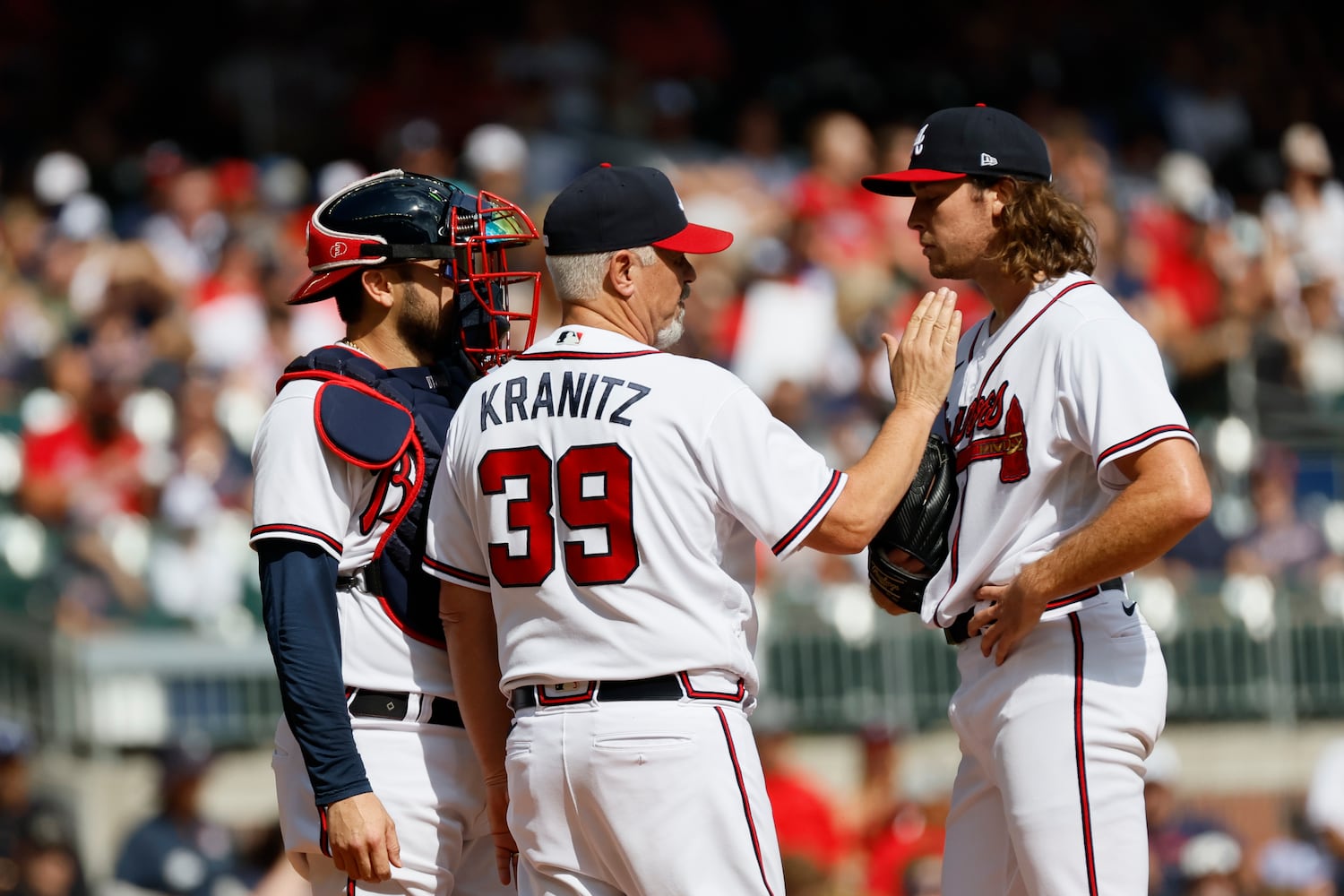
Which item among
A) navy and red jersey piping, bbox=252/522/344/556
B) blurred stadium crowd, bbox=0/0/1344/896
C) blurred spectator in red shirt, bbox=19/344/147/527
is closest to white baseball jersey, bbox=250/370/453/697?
navy and red jersey piping, bbox=252/522/344/556

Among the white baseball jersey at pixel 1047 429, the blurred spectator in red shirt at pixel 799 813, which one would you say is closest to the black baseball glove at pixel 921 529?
the white baseball jersey at pixel 1047 429

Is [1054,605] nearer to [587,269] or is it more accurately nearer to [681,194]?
[587,269]

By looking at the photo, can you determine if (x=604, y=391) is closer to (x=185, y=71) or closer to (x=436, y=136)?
(x=436, y=136)

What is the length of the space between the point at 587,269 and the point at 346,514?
2.22 ft

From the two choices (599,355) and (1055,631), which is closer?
(599,355)

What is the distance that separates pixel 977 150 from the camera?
3594 mm

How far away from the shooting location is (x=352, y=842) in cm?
323

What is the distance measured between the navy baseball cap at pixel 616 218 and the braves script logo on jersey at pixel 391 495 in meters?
0.53

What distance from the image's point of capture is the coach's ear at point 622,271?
3.40m

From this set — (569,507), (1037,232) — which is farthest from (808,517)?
(1037,232)

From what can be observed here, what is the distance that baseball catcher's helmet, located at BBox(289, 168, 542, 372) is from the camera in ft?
11.8

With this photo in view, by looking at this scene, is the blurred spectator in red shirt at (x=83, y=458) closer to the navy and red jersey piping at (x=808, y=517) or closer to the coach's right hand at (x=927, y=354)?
the coach's right hand at (x=927, y=354)

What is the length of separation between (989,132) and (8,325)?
7199 millimetres

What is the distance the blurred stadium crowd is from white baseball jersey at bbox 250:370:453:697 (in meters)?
3.72
